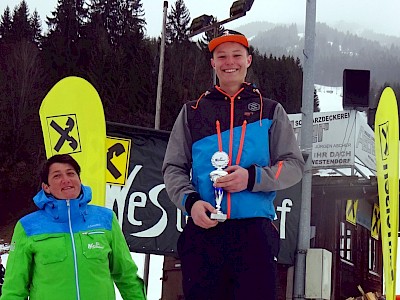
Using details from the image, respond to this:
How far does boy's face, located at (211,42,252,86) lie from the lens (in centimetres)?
238

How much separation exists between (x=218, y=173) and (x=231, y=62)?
0.53 metres

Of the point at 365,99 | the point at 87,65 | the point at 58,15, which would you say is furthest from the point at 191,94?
the point at 365,99

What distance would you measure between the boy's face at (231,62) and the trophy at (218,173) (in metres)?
0.37

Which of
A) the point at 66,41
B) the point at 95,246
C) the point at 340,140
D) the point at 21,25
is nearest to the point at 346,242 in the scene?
the point at 340,140

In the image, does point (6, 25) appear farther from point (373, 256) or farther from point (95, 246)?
point (95, 246)

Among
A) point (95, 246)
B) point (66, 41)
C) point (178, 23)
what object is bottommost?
point (95, 246)

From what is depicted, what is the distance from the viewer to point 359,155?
12078 millimetres

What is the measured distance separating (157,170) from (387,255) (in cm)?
241

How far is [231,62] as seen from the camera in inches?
93.7

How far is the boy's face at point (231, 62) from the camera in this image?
7.81 feet

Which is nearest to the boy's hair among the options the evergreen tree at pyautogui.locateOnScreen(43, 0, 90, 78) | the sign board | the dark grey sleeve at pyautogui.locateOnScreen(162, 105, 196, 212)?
the dark grey sleeve at pyautogui.locateOnScreen(162, 105, 196, 212)

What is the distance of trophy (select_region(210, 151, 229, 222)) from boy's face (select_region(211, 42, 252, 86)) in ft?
1.20

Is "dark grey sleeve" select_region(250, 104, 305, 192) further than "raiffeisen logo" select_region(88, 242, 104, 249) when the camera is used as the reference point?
No

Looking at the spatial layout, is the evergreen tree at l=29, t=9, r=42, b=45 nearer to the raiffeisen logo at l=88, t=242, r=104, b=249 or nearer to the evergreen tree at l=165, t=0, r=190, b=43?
the evergreen tree at l=165, t=0, r=190, b=43
